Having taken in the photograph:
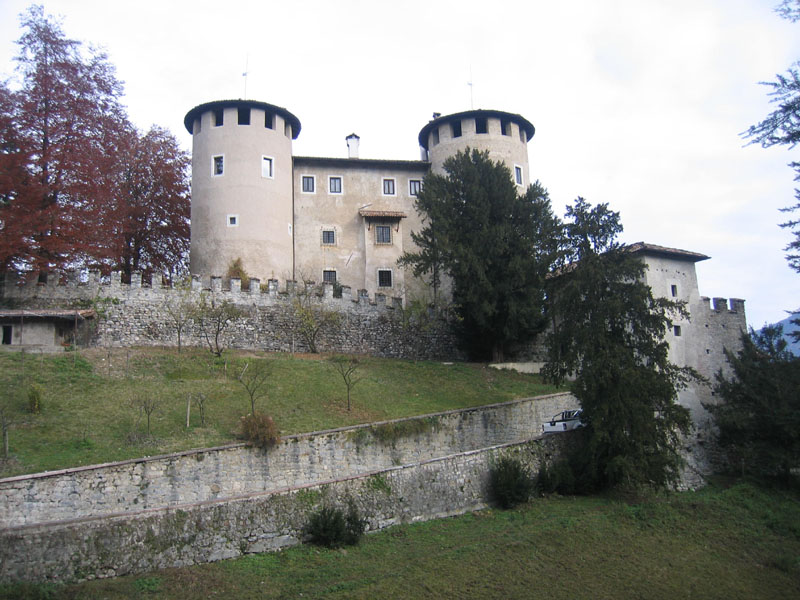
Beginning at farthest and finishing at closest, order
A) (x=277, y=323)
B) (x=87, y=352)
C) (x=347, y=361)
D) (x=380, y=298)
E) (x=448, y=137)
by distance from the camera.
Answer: (x=448, y=137)
(x=380, y=298)
(x=277, y=323)
(x=347, y=361)
(x=87, y=352)

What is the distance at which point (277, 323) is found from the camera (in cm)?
3331

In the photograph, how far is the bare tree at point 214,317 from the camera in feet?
100

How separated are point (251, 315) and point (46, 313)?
28.7ft

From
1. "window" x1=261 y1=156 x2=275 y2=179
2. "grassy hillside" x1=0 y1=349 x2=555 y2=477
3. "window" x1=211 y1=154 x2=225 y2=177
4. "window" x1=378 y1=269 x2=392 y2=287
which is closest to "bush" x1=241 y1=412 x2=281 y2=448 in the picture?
"grassy hillside" x1=0 y1=349 x2=555 y2=477

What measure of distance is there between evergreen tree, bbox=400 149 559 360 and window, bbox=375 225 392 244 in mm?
6455

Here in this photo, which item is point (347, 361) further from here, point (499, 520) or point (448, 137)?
point (448, 137)

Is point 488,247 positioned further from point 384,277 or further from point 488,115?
point 488,115

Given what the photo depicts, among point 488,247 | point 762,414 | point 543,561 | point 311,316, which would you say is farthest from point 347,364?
point 762,414

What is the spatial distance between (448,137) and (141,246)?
19.3 meters

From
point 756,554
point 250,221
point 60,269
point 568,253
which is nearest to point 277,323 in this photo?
point 250,221

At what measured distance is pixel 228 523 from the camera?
16.2 m

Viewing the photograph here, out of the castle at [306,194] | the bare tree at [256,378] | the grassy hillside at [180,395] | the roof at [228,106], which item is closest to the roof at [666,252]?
the grassy hillside at [180,395]

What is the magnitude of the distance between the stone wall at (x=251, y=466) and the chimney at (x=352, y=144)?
75.0 feet

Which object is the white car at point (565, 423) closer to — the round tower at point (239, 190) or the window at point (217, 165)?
the round tower at point (239, 190)
